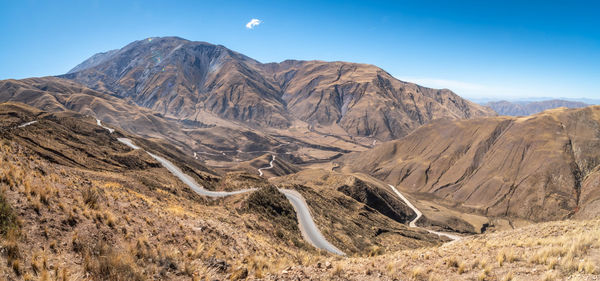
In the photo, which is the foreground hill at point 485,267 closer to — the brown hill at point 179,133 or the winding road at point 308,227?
the winding road at point 308,227

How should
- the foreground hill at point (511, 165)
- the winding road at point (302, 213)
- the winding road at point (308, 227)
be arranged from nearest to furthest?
the winding road at point (308, 227) → the winding road at point (302, 213) → the foreground hill at point (511, 165)

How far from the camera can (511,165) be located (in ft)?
297

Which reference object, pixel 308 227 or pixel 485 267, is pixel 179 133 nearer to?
pixel 308 227

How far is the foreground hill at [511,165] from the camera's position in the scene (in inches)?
2926

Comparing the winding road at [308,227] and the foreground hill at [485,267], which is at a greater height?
the foreground hill at [485,267]

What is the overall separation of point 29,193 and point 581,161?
11378 cm

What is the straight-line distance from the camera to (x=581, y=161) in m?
79.2

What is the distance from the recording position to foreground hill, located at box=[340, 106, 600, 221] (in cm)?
7431

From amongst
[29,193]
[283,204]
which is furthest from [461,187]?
[29,193]

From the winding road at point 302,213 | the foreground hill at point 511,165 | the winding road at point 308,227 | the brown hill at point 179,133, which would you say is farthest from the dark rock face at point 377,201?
the brown hill at point 179,133

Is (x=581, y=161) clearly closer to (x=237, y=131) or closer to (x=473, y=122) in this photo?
(x=473, y=122)

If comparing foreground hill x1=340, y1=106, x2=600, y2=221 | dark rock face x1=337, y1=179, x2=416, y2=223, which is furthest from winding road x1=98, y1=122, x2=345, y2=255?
foreground hill x1=340, y1=106, x2=600, y2=221

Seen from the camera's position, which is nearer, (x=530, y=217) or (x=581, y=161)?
(x=530, y=217)

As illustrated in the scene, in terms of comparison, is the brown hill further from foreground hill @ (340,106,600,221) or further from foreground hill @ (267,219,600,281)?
foreground hill @ (267,219,600,281)
